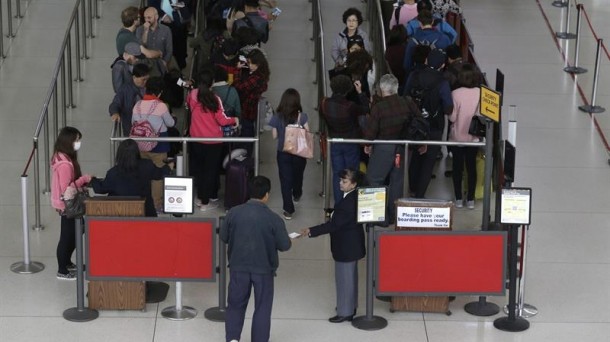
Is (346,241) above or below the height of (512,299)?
above

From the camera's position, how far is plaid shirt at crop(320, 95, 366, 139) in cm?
1362

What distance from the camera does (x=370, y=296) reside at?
11.8 metres

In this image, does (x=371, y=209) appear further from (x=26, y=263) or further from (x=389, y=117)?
(x=26, y=263)

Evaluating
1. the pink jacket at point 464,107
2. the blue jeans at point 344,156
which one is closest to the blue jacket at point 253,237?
the blue jeans at point 344,156

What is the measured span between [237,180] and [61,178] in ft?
7.40

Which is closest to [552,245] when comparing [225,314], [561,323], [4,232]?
[561,323]

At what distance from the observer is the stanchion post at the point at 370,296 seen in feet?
38.2

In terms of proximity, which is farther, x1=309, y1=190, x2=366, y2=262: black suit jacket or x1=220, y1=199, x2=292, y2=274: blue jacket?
x1=309, y1=190, x2=366, y2=262: black suit jacket

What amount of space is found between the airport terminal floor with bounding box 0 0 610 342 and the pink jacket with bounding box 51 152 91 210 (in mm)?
845

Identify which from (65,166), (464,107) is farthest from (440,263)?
(65,166)

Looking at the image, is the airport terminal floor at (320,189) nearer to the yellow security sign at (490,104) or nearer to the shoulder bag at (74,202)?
the shoulder bag at (74,202)

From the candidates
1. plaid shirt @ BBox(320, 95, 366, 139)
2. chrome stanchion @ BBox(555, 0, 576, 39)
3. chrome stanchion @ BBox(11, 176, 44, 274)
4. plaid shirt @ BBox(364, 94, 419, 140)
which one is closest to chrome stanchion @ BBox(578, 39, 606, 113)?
chrome stanchion @ BBox(555, 0, 576, 39)

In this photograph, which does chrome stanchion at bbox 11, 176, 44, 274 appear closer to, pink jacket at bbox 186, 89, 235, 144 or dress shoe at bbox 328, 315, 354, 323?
pink jacket at bbox 186, 89, 235, 144

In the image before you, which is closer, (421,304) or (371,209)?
(371,209)
